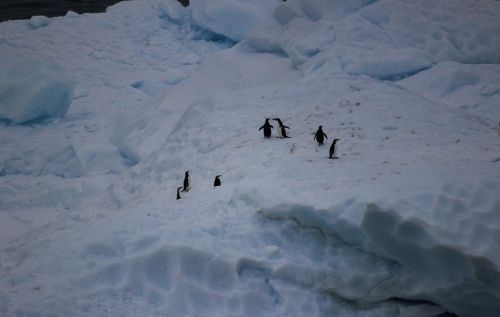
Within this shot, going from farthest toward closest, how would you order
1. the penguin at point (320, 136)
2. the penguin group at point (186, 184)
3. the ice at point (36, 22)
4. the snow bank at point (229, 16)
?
the ice at point (36, 22) → the snow bank at point (229, 16) → the penguin at point (320, 136) → the penguin group at point (186, 184)

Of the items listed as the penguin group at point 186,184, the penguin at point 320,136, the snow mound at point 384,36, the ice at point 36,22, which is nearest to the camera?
the penguin group at point 186,184

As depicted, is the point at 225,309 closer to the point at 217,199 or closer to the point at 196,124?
the point at 217,199

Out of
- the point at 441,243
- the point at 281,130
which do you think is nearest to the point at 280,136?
the point at 281,130

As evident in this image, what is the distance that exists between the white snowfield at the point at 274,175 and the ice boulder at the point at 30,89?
46mm

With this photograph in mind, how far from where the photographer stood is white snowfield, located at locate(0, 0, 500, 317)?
3.62 m

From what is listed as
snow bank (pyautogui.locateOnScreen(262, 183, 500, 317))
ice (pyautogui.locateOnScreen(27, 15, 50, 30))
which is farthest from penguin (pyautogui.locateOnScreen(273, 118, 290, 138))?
ice (pyautogui.locateOnScreen(27, 15, 50, 30))

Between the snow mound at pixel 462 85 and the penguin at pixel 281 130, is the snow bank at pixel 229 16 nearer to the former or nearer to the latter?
the snow mound at pixel 462 85

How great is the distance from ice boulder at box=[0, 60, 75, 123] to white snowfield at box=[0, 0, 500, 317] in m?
0.05

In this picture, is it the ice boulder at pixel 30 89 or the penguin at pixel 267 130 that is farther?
the ice boulder at pixel 30 89

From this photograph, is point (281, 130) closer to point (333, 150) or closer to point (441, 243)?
point (333, 150)

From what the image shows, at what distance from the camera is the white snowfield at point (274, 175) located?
3.62m

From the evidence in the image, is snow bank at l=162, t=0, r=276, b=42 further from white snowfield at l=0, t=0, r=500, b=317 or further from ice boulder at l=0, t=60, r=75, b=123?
ice boulder at l=0, t=60, r=75, b=123

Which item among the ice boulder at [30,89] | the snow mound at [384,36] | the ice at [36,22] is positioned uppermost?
the snow mound at [384,36]

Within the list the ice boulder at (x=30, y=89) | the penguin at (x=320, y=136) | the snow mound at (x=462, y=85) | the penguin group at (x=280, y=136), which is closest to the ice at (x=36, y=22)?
the ice boulder at (x=30, y=89)
